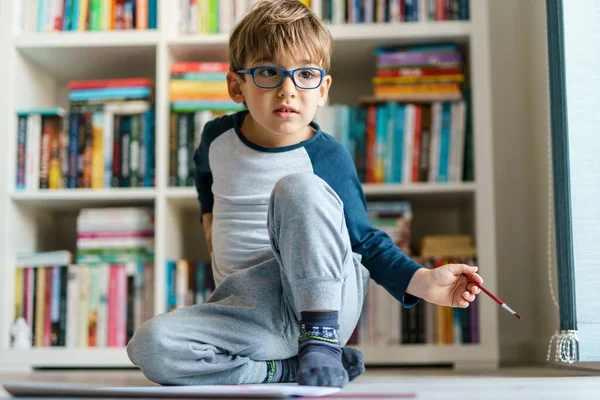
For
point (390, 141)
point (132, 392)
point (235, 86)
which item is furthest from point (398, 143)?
point (132, 392)

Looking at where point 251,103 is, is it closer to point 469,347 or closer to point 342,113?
point 342,113

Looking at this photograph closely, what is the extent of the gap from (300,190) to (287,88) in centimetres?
23

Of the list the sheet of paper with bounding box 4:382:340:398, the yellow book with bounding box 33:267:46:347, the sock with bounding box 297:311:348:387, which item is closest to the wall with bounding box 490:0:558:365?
the sock with bounding box 297:311:348:387

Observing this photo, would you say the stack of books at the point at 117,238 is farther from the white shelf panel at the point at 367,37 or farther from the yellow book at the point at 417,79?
the yellow book at the point at 417,79

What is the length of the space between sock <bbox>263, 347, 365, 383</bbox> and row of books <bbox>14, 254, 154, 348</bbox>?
2.46 ft

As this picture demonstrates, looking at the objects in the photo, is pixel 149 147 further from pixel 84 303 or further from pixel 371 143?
pixel 371 143

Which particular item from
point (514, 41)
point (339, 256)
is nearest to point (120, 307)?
point (339, 256)

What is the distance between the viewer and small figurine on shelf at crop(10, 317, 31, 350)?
1831 millimetres

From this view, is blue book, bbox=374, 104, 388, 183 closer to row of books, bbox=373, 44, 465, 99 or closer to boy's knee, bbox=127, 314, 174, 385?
row of books, bbox=373, 44, 465, 99

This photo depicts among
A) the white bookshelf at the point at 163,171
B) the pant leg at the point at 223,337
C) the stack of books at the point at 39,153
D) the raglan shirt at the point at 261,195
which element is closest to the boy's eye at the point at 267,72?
the raglan shirt at the point at 261,195

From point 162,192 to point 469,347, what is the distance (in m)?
0.83

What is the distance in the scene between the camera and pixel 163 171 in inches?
73.5

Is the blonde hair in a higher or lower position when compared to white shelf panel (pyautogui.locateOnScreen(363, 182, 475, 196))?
higher

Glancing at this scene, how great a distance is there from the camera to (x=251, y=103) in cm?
125
